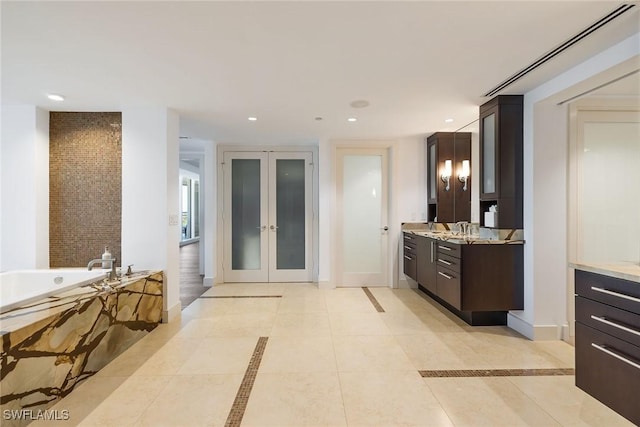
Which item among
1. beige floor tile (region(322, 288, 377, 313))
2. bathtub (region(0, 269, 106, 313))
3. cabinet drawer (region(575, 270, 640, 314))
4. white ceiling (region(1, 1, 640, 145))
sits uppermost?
white ceiling (region(1, 1, 640, 145))

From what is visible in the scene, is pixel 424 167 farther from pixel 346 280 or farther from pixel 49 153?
pixel 49 153

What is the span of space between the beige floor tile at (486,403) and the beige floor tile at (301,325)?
130 cm

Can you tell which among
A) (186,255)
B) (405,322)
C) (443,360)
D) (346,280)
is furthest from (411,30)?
(186,255)

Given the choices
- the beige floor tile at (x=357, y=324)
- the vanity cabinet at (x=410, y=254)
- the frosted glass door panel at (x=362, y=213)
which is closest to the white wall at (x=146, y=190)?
the beige floor tile at (x=357, y=324)

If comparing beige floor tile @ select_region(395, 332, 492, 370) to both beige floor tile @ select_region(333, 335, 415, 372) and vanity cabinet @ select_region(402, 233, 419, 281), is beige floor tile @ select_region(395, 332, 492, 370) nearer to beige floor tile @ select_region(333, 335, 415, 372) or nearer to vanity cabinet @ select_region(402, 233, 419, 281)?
beige floor tile @ select_region(333, 335, 415, 372)

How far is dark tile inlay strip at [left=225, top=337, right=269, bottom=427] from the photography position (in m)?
1.95

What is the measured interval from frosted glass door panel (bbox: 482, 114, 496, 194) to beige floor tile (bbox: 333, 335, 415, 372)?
1.90m

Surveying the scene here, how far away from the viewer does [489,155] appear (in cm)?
353

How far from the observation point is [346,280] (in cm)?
539

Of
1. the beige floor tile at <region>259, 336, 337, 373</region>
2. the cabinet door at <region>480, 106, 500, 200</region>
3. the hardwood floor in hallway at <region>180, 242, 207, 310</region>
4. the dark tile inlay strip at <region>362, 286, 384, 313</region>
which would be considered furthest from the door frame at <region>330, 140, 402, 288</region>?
the beige floor tile at <region>259, 336, 337, 373</region>

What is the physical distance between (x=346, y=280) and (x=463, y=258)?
7.72 feet

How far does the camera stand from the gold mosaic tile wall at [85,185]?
12.5 ft

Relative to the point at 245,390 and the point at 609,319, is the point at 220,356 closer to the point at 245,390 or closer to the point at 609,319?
the point at 245,390

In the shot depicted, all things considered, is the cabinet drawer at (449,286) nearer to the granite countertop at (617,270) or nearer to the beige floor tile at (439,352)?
the beige floor tile at (439,352)
